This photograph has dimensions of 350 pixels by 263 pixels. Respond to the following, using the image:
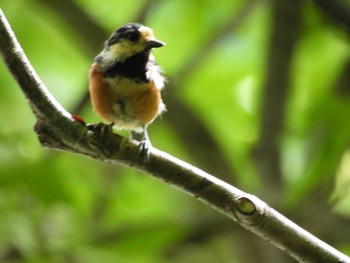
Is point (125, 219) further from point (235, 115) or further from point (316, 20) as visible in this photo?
point (316, 20)

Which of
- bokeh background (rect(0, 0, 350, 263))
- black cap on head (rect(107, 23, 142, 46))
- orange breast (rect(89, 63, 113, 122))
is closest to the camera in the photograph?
orange breast (rect(89, 63, 113, 122))

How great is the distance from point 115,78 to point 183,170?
0.39 meters

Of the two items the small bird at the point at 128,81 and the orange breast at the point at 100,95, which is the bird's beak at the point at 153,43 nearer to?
the small bird at the point at 128,81

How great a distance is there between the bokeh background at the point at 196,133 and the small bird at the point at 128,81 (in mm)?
628

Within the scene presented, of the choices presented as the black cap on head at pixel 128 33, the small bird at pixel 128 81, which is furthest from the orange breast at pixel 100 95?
the black cap on head at pixel 128 33

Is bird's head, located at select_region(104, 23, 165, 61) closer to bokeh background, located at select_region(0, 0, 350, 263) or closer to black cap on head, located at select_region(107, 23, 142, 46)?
black cap on head, located at select_region(107, 23, 142, 46)

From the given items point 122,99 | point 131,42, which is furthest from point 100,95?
point 131,42

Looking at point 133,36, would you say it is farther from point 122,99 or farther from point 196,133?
point 196,133

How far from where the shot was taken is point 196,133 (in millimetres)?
2996

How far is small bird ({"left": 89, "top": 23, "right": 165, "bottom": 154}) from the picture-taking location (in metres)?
1.79

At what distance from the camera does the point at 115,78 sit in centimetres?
181

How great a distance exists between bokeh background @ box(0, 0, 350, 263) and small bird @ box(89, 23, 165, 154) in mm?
628

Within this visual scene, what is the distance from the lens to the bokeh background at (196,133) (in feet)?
8.43

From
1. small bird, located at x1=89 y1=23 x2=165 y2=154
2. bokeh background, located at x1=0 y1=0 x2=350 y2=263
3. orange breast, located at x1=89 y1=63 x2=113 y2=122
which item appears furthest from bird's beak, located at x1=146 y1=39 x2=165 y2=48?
bokeh background, located at x1=0 y1=0 x2=350 y2=263
